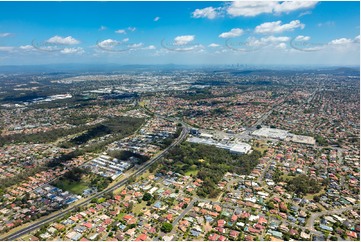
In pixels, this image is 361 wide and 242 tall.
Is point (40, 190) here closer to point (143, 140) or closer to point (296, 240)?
point (143, 140)

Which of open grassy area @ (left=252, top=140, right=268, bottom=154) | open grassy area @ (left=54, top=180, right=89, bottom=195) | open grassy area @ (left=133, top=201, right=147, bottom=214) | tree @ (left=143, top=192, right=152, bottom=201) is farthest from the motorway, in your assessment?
open grassy area @ (left=252, top=140, right=268, bottom=154)

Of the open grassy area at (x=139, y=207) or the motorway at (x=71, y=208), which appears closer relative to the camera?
the motorway at (x=71, y=208)

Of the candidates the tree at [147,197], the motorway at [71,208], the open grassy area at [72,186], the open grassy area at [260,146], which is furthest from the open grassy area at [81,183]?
the open grassy area at [260,146]

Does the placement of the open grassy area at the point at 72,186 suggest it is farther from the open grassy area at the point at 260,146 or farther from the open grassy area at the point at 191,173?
the open grassy area at the point at 260,146

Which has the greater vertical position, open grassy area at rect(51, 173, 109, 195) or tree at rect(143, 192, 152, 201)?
tree at rect(143, 192, 152, 201)

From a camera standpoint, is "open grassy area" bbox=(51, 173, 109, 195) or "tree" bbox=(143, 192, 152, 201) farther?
"open grassy area" bbox=(51, 173, 109, 195)

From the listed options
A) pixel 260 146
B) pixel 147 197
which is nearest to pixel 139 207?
pixel 147 197

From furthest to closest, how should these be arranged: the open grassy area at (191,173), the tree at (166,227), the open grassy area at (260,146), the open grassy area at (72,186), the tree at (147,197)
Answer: the open grassy area at (260,146) < the open grassy area at (191,173) < the open grassy area at (72,186) < the tree at (147,197) < the tree at (166,227)

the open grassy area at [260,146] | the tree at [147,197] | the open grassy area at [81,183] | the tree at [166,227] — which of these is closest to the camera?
the tree at [166,227]

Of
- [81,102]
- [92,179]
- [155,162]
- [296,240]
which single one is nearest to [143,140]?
[155,162]

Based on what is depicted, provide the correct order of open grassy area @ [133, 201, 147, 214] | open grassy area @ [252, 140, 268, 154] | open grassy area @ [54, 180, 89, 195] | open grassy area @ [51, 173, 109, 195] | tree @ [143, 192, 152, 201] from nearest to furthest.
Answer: open grassy area @ [133, 201, 147, 214] < tree @ [143, 192, 152, 201] < open grassy area @ [54, 180, 89, 195] < open grassy area @ [51, 173, 109, 195] < open grassy area @ [252, 140, 268, 154]

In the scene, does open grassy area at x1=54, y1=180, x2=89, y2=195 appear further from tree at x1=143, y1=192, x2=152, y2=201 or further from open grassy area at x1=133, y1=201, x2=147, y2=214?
tree at x1=143, y1=192, x2=152, y2=201
